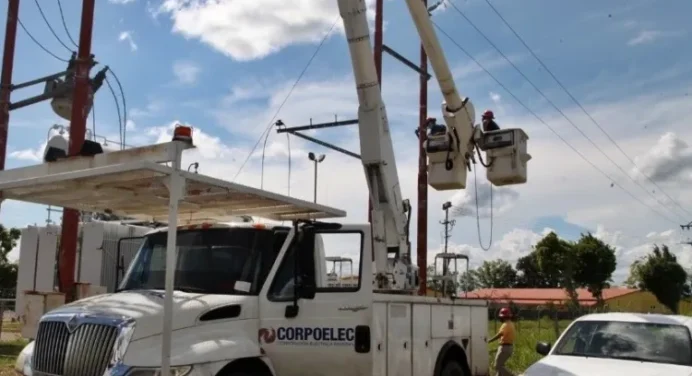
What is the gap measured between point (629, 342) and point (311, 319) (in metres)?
4.12

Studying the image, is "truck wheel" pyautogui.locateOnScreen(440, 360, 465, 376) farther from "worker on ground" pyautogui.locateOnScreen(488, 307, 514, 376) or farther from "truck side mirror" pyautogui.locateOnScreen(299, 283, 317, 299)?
"worker on ground" pyautogui.locateOnScreen(488, 307, 514, 376)

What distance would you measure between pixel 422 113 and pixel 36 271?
10.3m

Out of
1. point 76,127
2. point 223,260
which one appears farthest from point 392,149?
point 76,127

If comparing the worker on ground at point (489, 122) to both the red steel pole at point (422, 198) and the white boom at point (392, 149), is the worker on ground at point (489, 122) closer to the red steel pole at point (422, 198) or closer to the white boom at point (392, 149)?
the white boom at point (392, 149)

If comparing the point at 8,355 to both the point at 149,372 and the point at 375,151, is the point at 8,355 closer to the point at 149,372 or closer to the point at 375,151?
the point at 375,151

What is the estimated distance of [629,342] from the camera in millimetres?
8633

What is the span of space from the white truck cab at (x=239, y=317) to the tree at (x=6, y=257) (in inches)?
1056

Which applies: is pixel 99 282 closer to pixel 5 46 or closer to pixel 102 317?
Answer: pixel 5 46

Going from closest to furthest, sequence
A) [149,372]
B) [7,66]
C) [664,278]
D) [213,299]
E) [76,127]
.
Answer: [149,372] → [213,299] → [76,127] → [7,66] → [664,278]

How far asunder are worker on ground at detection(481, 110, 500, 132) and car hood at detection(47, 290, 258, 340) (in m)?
6.83

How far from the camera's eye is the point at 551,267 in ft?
178

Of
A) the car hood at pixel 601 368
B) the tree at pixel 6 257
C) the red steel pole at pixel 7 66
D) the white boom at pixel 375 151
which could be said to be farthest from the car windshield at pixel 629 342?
the tree at pixel 6 257

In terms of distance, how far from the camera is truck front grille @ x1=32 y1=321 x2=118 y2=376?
237 inches

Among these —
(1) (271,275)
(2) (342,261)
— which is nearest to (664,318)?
(2) (342,261)
